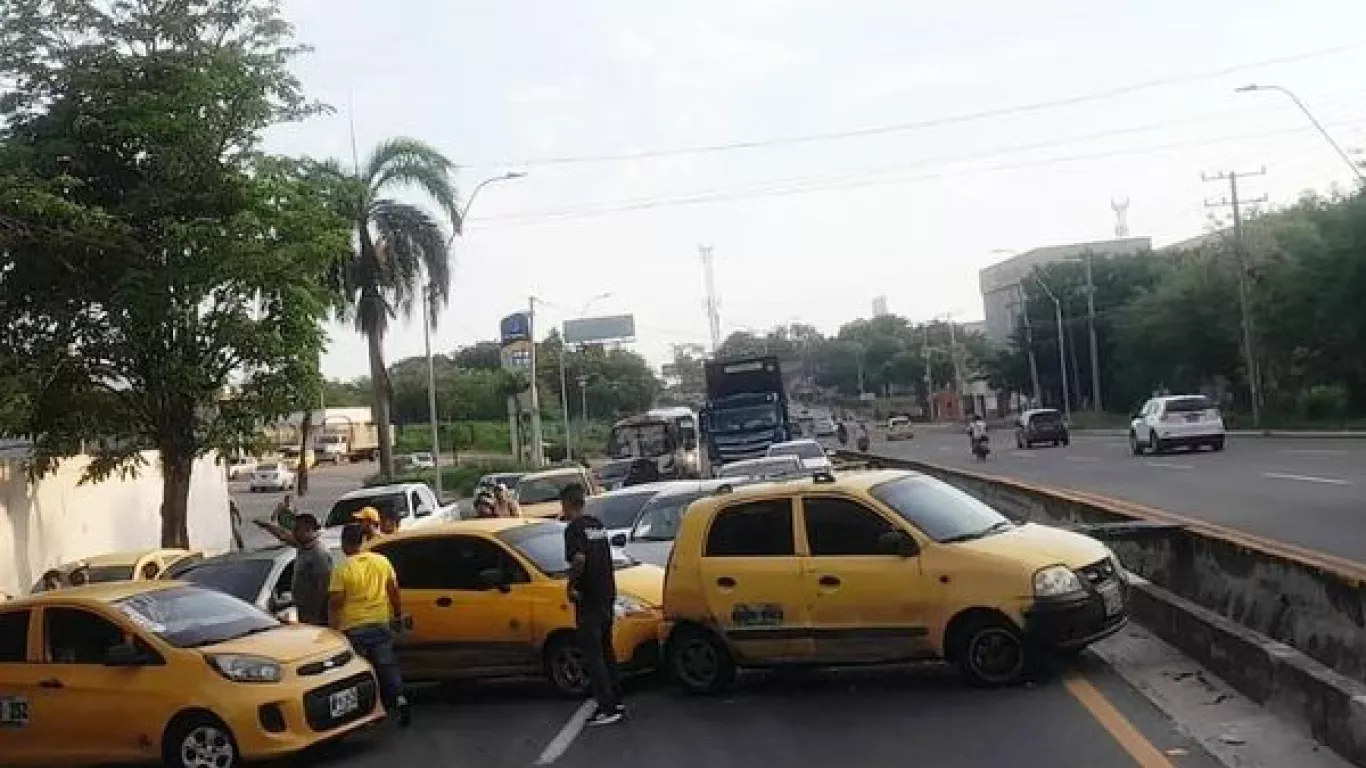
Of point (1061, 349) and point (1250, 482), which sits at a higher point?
point (1061, 349)

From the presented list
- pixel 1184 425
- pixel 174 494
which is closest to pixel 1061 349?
pixel 1184 425

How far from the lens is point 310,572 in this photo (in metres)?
12.5

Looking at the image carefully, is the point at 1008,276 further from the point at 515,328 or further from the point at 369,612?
the point at 369,612

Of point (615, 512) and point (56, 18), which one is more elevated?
point (56, 18)

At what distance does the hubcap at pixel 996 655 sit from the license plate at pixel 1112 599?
0.71 meters

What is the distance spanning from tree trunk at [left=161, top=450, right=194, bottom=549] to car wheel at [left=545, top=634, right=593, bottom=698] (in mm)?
14935

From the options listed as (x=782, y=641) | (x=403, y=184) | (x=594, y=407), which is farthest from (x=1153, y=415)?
(x=594, y=407)

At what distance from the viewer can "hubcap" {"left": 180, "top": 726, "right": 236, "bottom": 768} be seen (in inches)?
414

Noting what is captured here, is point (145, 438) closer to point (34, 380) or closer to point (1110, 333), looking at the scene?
point (34, 380)

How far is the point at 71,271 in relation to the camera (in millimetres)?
23609

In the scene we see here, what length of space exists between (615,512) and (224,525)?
71.3ft

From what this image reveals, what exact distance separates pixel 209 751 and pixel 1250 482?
20.8m

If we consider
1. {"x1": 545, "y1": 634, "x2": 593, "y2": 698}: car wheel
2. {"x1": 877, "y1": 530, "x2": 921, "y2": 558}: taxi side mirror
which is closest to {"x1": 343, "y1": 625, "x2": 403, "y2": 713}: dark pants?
{"x1": 545, "y1": 634, "x2": 593, "y2": 698}: car wheel

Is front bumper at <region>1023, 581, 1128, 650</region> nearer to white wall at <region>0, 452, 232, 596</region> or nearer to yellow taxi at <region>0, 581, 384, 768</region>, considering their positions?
yellow taxi at <region>0, 581, 384, 768</region>
